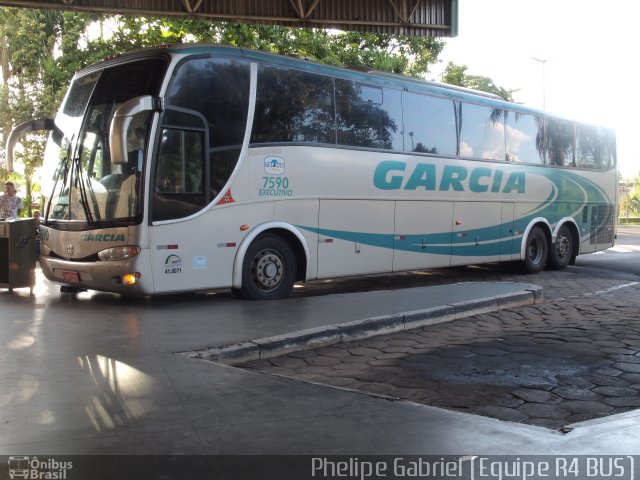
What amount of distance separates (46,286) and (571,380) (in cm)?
893

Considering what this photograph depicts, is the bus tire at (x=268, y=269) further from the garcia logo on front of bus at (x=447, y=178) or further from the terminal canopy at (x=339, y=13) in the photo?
the terminal canopy at (x=339, y=13)

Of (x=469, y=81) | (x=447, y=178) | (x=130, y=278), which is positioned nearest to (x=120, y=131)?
(x=130, y=278)

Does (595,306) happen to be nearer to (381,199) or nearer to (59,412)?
(381,199)

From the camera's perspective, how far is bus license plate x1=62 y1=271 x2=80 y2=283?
370 inches

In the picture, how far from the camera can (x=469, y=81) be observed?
113 ft

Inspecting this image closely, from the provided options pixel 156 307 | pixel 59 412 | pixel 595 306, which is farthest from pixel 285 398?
pixel 595 306

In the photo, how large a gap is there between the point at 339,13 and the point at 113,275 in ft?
23.8

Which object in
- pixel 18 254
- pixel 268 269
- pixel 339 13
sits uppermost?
pixel 339 13

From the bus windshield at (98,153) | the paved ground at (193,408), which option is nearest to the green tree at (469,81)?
the bus windshield at (98,153)

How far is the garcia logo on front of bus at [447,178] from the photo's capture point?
12.0 meters

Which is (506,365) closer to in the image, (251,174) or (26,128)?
(251,174)

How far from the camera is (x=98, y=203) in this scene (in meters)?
9.25

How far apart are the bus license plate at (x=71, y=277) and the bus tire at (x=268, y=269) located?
2222 millimetres

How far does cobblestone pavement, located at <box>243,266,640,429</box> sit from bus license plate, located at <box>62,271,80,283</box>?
3828 mm
